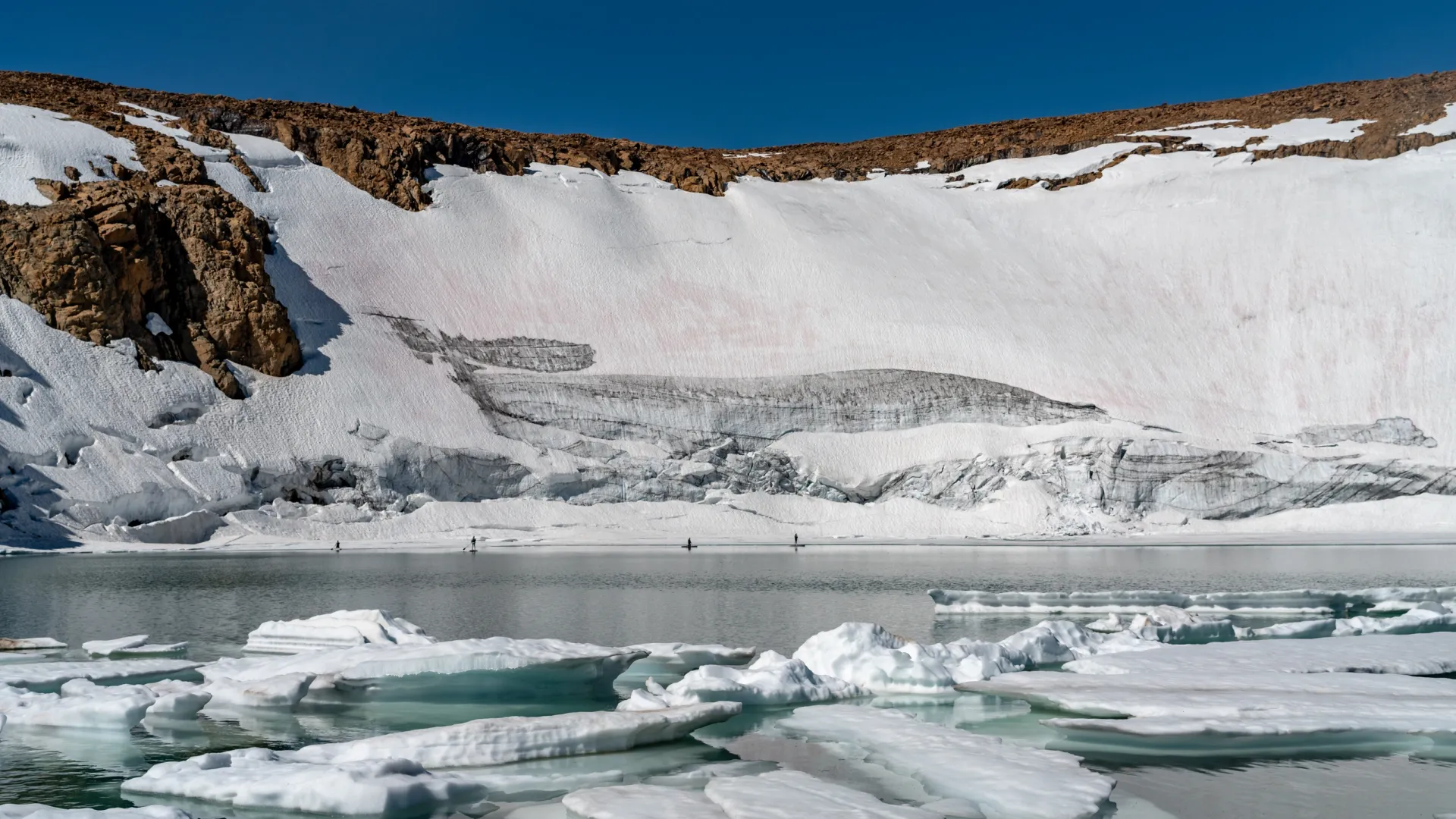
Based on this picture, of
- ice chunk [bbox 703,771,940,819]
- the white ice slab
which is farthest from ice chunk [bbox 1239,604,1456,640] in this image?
ice chunk [bbox 703,771,940,819]

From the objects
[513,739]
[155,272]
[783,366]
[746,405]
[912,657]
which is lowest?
[513,739]

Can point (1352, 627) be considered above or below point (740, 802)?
above

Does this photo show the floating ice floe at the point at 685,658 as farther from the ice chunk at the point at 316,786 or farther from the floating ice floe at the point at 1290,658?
the ice chunk at the point at 316,786

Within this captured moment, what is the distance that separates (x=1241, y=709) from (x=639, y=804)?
5.33 m

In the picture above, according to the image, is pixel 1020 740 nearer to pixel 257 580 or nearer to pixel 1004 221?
pixel 257 580

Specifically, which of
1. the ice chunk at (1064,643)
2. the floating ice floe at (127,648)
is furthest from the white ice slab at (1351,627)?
the floating ice floe at (127,648)

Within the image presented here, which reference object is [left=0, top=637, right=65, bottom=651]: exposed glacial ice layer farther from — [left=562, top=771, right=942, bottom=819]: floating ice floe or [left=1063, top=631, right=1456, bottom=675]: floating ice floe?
[left=1063, top=631, right=1456, bottom=675]: floating ice floe

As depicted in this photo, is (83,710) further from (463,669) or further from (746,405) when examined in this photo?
(746,405)

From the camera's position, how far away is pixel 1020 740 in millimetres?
8773

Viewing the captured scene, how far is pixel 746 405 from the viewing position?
44.0 meters

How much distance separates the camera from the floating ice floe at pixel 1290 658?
36.9 ft

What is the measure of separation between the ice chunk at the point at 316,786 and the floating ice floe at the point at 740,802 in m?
0.82

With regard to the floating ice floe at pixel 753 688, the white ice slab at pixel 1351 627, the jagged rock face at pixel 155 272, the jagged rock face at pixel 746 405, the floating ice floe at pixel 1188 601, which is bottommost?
the floating ice floe at pixel 753 688

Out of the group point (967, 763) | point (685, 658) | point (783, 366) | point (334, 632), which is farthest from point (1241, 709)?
point (783, 366)
